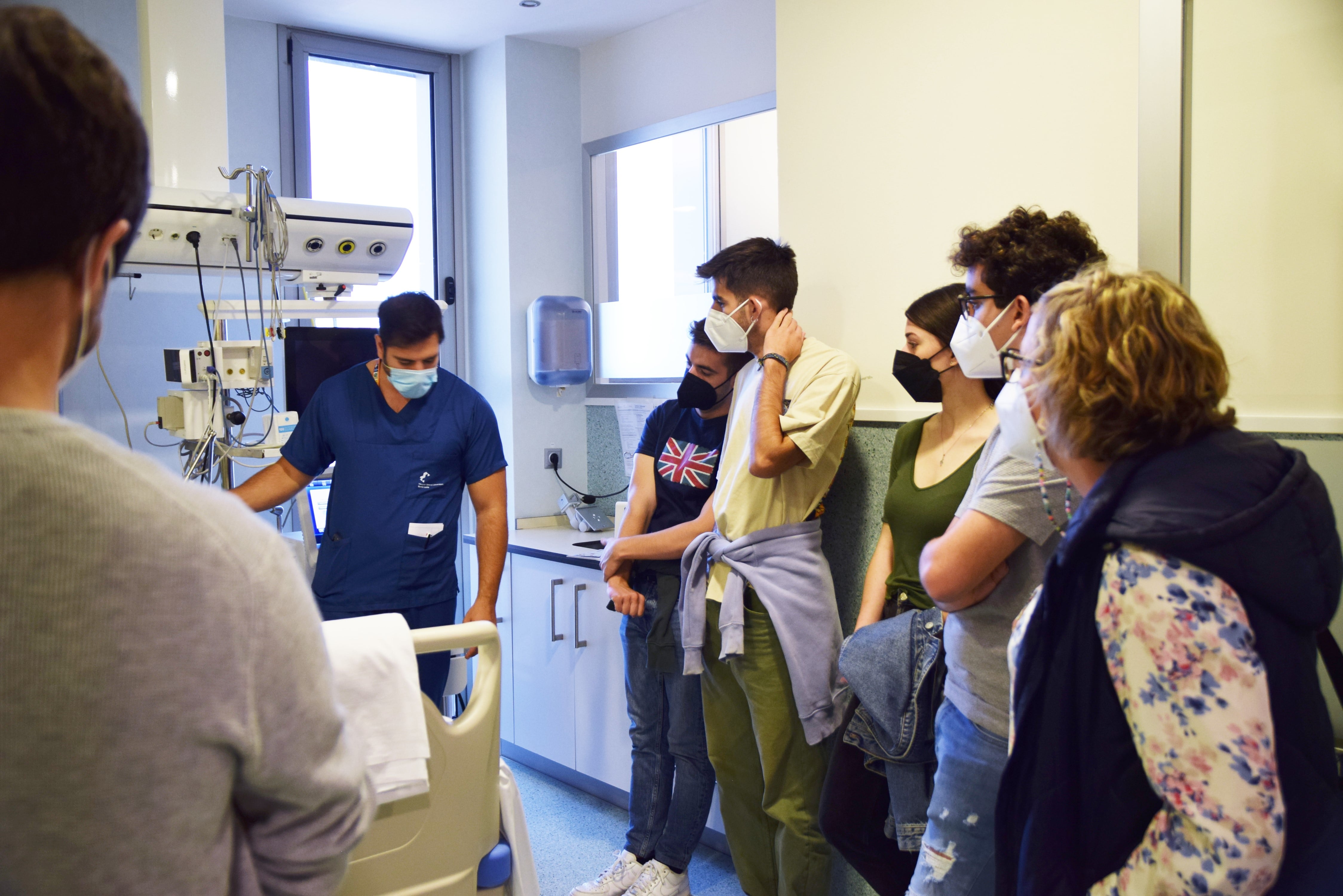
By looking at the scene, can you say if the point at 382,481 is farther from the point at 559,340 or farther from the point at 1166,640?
the point at 1166,640

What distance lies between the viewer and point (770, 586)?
2033mm

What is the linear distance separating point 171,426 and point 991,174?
6.87 ft

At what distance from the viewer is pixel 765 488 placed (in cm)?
207

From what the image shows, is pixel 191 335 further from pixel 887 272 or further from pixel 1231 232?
pixel 1231 232

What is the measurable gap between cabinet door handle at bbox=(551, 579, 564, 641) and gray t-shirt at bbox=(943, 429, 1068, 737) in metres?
1.75

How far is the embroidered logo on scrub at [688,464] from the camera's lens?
7.82 feet

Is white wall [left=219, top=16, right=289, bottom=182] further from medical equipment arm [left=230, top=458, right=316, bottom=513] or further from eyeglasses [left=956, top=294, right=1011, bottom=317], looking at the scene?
eyeglasses [left=956, top=294, right=1011, bottom=317]

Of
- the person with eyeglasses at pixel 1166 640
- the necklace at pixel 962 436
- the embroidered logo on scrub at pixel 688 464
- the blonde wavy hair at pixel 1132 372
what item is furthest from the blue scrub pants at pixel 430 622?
the blonde wavy hair at pixel 1132 372

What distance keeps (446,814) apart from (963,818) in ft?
2.49

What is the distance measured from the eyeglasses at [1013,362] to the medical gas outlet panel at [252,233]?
1.90 m

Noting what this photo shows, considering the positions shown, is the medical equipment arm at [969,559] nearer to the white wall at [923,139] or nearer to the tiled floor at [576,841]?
the white wall at [923,139]

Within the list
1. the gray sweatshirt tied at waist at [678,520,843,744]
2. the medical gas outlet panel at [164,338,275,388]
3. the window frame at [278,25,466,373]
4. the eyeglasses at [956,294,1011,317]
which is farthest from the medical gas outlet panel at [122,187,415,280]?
the eyeglasses at [956,294,1011,317]

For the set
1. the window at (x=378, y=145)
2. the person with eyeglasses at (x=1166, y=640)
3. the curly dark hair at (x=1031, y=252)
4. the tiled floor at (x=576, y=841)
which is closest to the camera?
the person with eyeglasses at (x=1166, y=640)

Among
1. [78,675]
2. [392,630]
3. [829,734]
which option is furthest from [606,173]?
[78,675]
